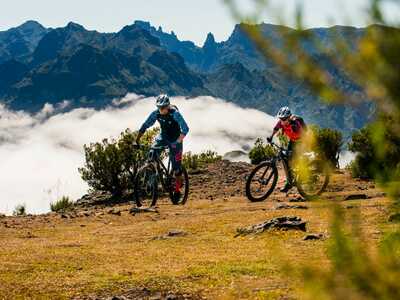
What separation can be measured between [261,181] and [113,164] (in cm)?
930

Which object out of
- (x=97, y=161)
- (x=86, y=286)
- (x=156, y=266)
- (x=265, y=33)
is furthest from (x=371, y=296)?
(x=97, y=161)

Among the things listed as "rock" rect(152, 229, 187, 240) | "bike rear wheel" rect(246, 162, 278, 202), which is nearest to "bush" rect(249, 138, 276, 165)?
"bike rear wheel" rect(246, 162, 278, 202)

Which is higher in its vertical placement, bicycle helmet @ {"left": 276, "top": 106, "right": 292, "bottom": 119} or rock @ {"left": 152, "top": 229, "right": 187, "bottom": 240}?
bicycle helmet @ {"left": 276, "top": 106, "right": 292, "bottom": 119}

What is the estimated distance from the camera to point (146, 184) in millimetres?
17125

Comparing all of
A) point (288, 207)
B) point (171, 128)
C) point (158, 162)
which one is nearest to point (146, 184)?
point (158, 162)

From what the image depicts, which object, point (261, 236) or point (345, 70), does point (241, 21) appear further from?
point (261, 236)

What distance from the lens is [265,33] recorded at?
244 centimetres

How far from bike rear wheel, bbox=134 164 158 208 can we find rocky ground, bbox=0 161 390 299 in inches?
24.5

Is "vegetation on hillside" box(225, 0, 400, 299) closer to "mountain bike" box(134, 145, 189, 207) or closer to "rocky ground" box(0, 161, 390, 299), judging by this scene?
"rocky ground" box(0, 161, 390, 299)

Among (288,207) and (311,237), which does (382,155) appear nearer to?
(311,237)

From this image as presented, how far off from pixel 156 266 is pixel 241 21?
20.5 feet

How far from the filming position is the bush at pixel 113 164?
24.0 m

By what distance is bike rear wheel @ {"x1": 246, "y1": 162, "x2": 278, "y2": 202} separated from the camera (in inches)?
645

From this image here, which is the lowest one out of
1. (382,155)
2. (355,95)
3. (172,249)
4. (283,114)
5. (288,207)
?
(172,249)
